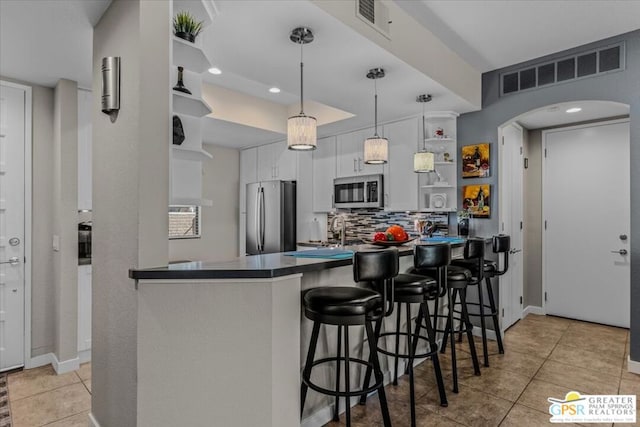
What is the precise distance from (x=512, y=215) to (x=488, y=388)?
2334 mm

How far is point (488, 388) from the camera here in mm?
2668

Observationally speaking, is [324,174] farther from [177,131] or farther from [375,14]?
[177,131]

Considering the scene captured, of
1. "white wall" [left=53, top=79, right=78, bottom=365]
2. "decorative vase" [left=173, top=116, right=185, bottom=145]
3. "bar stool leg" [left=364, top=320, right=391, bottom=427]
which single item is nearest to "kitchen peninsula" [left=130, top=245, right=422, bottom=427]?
"bar stool leg" [left=364, top=320, right=391, bottom=427]

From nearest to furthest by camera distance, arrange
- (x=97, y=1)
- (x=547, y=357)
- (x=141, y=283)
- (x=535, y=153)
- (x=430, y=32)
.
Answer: (x=141, y=283)
(x=97, y=1)
(x=430, y=32)
(x=547, y=357)
(x=535, y=153)

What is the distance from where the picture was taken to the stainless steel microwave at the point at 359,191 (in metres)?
4.33

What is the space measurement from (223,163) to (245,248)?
144cm

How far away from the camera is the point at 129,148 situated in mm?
1676

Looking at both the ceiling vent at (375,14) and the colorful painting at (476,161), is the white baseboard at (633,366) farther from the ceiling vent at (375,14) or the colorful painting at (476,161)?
the ceiling vent at (375,14)

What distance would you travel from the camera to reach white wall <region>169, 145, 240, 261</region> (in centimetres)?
545

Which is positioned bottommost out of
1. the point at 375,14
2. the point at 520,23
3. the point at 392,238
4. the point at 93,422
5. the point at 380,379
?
the point at 93,422

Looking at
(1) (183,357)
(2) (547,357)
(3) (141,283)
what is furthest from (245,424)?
(2) (547,357)

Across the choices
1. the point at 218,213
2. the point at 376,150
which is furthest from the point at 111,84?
the point at 218,213

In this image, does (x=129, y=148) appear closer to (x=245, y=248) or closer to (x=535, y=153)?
(x=245, y=248)

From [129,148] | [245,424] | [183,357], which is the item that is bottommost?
[245,424]
